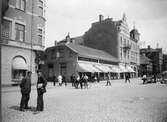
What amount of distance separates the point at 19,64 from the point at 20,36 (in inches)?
29.2

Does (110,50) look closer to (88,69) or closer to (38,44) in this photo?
(88,69)

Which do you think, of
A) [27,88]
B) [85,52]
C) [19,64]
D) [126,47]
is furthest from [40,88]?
[126,47]

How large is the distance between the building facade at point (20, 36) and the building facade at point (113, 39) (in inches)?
1279

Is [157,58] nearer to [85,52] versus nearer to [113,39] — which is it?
[85,52]

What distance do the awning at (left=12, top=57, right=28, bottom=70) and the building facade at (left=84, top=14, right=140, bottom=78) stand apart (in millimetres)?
32840

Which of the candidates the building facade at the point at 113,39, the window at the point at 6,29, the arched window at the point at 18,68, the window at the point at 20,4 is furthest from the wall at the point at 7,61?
the building facade at the point at 113,39

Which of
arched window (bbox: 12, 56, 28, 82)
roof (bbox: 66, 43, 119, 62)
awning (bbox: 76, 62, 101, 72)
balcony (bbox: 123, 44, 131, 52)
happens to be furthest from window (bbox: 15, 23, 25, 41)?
balcony (bbox: 123, 44, 131, 52)

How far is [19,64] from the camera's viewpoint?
473 cm

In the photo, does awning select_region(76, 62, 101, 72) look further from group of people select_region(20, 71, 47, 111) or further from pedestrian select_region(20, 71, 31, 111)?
pedestrian select_region(20, 71, 31, 111)

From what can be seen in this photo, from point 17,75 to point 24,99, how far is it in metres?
1.22

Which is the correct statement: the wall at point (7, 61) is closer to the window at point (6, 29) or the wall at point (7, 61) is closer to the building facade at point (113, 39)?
the window at point (6, 29)

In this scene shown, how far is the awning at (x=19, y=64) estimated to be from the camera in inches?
177

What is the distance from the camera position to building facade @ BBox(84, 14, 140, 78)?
37406mm

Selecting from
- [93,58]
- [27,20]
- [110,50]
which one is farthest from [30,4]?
[110,50]
